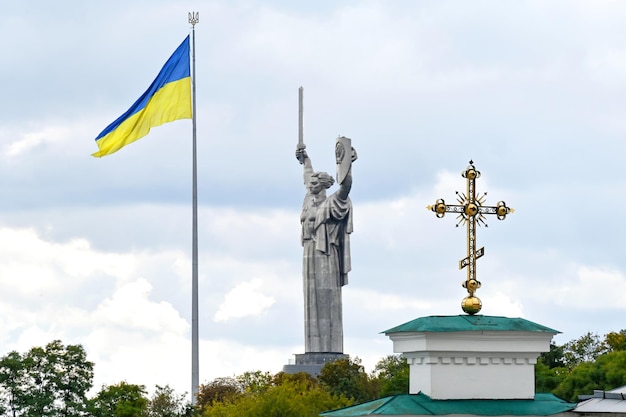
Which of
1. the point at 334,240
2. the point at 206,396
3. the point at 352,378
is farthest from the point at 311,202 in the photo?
the point at 206,396

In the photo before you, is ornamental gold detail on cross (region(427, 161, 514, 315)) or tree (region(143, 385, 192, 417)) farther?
tree (region(143, 385, 192, 417))

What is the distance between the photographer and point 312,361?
98.7 m

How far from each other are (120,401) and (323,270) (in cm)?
2586

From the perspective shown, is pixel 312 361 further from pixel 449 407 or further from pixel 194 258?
pixel 449 407

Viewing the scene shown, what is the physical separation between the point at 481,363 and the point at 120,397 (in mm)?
52063

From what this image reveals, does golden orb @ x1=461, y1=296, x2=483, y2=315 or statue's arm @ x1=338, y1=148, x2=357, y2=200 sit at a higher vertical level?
statue's arm @ x1=338, y1=148, x2=357, y2=200

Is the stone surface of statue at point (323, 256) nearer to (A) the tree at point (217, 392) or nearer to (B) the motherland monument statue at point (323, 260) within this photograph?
(B) the motherland monument statue at point (323, 260)

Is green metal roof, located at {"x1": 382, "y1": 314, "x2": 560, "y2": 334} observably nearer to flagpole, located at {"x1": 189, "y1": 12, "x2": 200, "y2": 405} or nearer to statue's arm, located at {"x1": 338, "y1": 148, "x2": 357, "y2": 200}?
flagpole, located at {"x1": 189, "y1": 12, "x2": 200, "y2": 405}

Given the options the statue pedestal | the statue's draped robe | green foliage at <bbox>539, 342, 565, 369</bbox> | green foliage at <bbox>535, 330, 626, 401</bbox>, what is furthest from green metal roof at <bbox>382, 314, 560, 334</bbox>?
the statue's draped robe

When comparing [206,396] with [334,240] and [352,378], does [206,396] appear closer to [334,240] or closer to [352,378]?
[352,378]

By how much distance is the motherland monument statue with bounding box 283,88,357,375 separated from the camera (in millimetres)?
99750

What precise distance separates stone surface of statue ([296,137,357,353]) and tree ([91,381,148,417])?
73.9ft

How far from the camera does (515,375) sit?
1086 inches

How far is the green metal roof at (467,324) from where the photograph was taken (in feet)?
88.8
